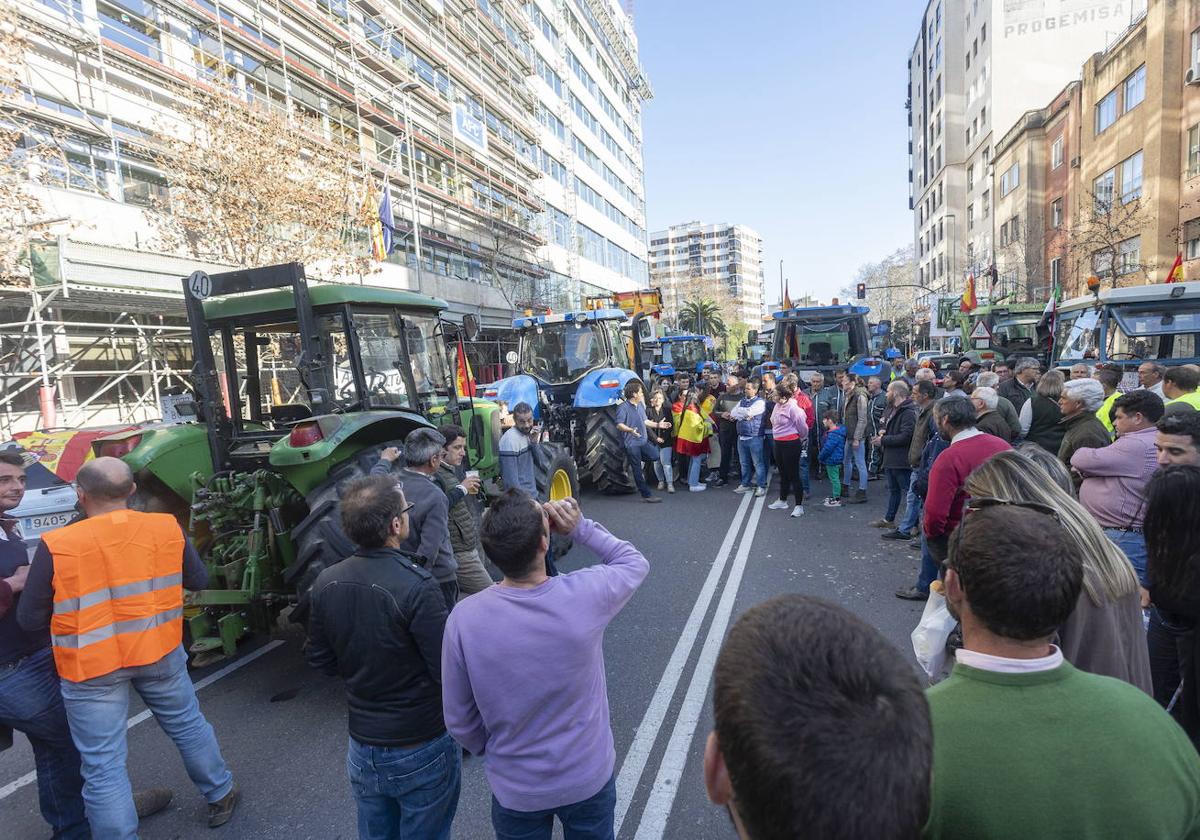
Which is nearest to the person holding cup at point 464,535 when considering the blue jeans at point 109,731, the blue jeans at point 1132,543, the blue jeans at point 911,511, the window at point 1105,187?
the blue jeans at point 109,731

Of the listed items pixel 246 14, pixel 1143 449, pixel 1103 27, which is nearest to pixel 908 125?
pixel 1103 27

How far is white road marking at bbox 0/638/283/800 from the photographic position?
3.33m

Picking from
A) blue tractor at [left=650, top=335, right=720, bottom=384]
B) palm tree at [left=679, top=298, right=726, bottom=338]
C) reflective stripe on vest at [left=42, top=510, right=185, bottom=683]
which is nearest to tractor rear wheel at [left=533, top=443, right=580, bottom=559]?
reflective stripe on vest at [left=42, top=510, right=185, bottom=683]

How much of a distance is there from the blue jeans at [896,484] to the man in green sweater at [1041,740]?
6.13 m

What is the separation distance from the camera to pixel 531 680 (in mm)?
1834

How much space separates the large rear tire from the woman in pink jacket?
212 cm

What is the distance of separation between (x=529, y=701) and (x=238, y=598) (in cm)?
288

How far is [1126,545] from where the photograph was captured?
11.2 ft

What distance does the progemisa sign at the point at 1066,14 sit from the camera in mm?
43906

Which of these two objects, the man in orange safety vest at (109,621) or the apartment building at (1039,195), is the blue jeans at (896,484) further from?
the apartment building at (1039,195)

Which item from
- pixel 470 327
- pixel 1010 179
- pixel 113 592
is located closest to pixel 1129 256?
pixel 1010 179

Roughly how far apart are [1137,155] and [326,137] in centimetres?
3081

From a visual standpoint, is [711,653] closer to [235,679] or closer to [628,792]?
[628,792]

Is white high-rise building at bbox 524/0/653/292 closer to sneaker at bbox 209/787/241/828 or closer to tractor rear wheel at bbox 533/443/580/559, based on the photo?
tractor rear wheel at bbox 533/443/580/559
